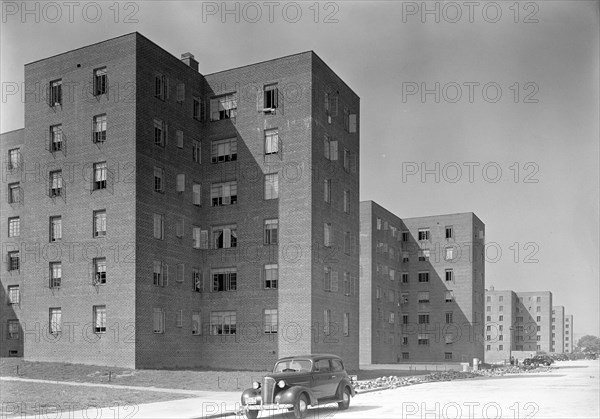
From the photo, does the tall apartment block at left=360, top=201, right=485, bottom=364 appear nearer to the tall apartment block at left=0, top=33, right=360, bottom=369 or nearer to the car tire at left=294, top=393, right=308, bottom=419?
the tall apartment block at left=0, top=33, right=360, bottom=369

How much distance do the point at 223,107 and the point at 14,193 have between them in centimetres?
1770

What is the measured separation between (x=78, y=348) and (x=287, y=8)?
90.2ft

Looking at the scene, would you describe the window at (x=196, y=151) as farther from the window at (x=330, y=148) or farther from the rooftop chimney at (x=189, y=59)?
the window at (x=330, y=148)

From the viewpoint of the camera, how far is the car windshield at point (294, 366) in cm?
1889

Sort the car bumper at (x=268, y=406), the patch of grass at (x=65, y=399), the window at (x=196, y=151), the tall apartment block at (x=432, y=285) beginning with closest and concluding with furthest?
the car bumper at (x=268, y=406)
the patch of grass at (x=65, y=399)
the window at (x=196, y=151)
the tall apartment block at (x=432, y=285)

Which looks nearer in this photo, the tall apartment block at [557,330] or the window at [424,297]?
the window at [424,297]

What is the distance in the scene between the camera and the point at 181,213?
4219 centimetres

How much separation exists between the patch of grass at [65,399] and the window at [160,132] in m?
16.8

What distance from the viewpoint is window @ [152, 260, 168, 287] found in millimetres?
39219

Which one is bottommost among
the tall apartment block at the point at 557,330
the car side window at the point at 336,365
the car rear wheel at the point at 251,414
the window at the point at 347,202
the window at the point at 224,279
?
the tall apartment block at the point at 557,330

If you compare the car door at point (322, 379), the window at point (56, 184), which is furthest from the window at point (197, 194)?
the car door at point (322, 379)

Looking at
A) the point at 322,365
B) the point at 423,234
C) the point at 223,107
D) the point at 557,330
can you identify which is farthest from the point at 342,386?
the point at 557,330

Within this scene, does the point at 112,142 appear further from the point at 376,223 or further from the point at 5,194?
the point at 376,223

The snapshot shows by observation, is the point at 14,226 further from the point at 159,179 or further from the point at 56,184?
the point at 159,179
